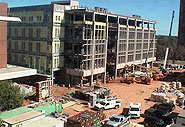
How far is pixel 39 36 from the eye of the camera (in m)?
45.1

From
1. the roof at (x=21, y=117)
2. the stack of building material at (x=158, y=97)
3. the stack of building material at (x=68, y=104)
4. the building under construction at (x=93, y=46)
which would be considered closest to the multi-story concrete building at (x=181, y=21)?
the building under construction at (x=93, y=46)

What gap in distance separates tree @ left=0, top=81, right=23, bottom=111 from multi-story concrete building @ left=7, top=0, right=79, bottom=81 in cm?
1718

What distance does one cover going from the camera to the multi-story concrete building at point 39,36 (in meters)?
43.1

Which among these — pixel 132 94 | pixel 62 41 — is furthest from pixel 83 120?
pixel 62 41

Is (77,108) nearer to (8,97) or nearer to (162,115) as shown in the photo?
(8,97)

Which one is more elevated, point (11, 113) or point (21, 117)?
point (21, 117)

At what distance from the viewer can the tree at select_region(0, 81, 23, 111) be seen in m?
25.4

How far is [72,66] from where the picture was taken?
147 feet

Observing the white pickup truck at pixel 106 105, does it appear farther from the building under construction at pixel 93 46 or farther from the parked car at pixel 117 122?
the building under construction at pixel 93 46

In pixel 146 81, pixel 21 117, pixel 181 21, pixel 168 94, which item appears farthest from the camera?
pixel 181 21

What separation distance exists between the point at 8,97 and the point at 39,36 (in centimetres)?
2134

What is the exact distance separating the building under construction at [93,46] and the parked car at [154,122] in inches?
744

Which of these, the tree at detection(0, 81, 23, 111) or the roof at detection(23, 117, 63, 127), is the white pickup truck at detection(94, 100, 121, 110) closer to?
the tree at detection(0, 81, 23, 111)

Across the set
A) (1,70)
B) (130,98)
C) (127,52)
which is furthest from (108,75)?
(1,70)
